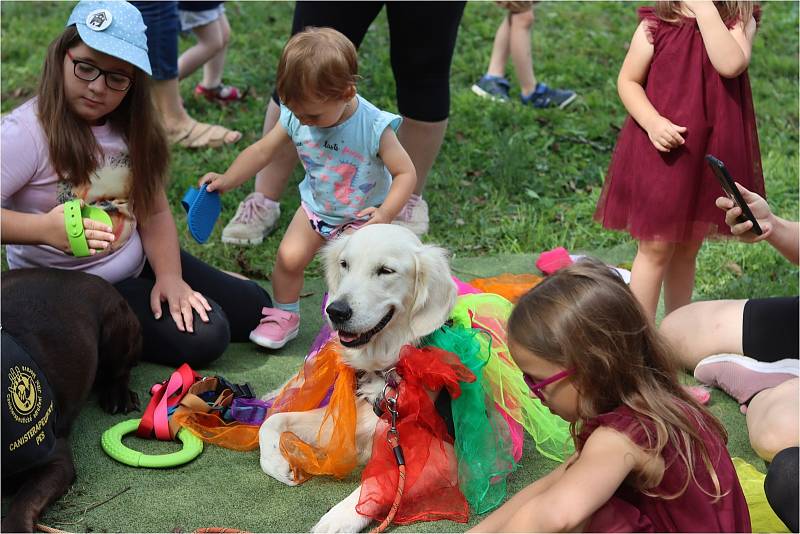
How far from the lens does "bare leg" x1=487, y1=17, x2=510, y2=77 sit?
709 cm

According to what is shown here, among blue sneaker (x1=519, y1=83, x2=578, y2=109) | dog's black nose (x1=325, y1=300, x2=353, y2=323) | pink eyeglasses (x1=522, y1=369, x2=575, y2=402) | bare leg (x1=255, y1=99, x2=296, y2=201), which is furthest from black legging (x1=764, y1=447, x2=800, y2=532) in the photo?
blue sneaker (x1=519, y1=83, x2=578, y2=109)

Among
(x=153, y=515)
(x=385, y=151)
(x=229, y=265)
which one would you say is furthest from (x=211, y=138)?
(x=153, y=515)

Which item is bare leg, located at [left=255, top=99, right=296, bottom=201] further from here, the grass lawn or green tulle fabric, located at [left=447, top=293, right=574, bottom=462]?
green tulle fabric, located at [left=447, top=293, right=574, bottom=462]

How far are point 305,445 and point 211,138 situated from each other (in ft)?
11.7

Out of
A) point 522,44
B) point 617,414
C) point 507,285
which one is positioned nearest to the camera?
point 617,414

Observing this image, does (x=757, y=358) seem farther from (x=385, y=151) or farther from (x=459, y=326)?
(x=385, y=151)

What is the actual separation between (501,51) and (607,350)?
536 centimetres

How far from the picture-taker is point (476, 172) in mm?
6117

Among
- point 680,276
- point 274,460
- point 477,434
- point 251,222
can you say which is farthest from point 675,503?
point 251,222

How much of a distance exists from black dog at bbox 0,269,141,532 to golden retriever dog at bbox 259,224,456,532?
0.64 m

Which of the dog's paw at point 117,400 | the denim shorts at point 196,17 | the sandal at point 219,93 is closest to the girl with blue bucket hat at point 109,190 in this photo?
the dog's paw at point 117,400

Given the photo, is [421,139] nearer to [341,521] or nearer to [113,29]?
[113,29]

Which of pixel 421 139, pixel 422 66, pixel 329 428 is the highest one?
pixel 422 66

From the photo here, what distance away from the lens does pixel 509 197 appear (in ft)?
19.2
